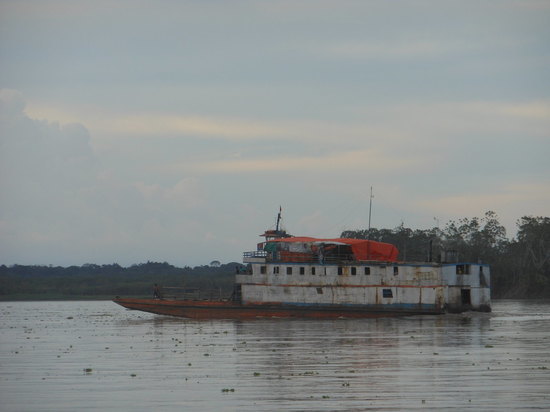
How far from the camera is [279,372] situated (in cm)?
2883

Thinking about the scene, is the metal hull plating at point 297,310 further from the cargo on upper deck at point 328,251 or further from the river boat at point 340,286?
the cargo on upper deck at point 328,251

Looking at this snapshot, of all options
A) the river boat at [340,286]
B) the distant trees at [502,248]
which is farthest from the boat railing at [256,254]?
the distant trees at [502,248]

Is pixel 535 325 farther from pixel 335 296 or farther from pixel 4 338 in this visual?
pixel 4 338

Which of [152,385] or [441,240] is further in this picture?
[441,240]

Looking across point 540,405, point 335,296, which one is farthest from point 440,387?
point 335,296

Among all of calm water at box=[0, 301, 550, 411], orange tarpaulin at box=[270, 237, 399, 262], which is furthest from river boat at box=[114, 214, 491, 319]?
calm water at box=[0, 301, 550, 411]

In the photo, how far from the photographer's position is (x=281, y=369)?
29.7m

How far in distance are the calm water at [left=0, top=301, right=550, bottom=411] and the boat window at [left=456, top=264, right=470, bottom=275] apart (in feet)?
43.1

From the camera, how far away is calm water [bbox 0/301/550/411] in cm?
2289

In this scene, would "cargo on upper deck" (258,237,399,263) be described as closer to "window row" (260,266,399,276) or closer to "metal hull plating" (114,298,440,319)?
"window row" (260,266,399,276)

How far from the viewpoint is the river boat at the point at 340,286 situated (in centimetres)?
6281

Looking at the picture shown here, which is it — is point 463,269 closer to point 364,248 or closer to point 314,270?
point 364,248

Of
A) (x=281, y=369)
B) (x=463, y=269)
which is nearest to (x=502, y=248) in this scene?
(x=463, y=269)

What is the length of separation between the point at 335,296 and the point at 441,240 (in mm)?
87204
